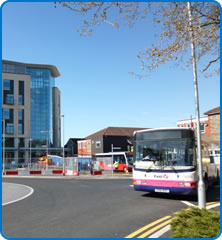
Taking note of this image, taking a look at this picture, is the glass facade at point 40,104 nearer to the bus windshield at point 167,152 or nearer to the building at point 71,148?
the building at point 71,148

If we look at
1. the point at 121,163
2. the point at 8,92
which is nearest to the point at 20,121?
the point at 8,92

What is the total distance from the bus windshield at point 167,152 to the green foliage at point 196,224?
16.8ft

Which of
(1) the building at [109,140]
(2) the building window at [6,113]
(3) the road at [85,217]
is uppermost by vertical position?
(2) the building window at [6,113]

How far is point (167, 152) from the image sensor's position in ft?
38.1

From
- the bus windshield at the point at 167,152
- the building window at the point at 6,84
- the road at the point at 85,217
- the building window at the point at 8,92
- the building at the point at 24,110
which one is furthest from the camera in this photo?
the building window at the point at 6,84

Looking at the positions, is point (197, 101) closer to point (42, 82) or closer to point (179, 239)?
point (179, 239)

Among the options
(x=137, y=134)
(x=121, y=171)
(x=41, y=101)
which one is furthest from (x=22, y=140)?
(x=137, y=134)

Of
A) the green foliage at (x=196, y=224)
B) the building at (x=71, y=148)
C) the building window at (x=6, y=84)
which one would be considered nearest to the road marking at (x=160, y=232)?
the green foliage at (x=196, y=224)

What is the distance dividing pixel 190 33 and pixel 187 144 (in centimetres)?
490

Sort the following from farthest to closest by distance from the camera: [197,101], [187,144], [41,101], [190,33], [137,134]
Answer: [41,101], [137,134], [187,144], [197,101], [190,33]

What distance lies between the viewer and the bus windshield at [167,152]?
1114 centimetres

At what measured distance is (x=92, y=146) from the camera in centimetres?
6397

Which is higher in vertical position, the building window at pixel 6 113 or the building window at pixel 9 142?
the building window at pixel 6 113

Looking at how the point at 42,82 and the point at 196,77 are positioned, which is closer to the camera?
the point at 196,77
